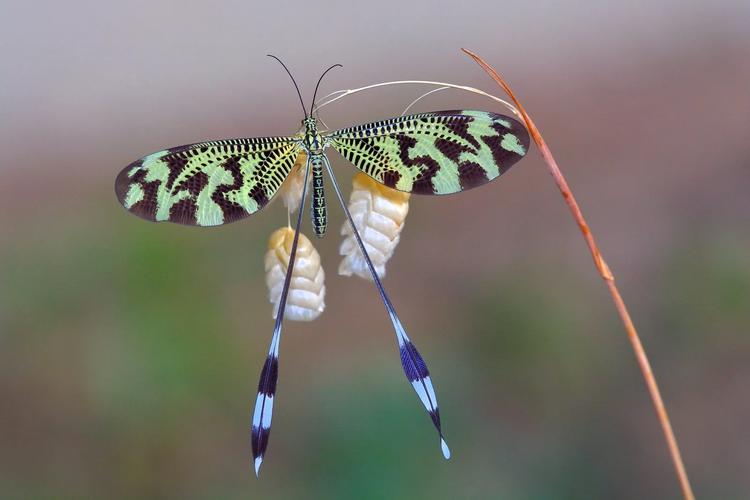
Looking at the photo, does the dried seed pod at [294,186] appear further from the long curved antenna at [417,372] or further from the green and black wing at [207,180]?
the long curved antenna at [417,372]

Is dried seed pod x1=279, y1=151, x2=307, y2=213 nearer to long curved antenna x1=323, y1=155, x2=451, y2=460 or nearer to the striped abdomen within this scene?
the striped abdomen

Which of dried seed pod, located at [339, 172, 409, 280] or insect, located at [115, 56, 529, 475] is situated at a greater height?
insect, located at [115, 56, 529, 475]

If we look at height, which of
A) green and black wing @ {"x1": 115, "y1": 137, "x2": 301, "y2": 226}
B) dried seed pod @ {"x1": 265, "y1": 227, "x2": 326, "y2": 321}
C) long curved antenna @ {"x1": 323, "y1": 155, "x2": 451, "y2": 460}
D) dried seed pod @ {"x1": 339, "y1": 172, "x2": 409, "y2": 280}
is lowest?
long curved antenna @ {"x1": 323, "y1": 155, "x2": 451, "y2": 460}

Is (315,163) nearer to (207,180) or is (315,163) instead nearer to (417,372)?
(207,180)

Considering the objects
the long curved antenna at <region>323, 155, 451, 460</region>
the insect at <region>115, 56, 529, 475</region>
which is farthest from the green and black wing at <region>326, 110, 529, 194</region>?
the long curved antenna at <region>323, 155, 451, 460</region>

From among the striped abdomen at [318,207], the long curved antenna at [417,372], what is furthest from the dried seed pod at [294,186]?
the long curved antenna at [417,372]

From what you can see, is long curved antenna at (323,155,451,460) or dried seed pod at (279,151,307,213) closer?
long curved antenna at (323,155,451,460)

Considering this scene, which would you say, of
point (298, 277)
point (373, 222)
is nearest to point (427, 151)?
point (373, 222)
